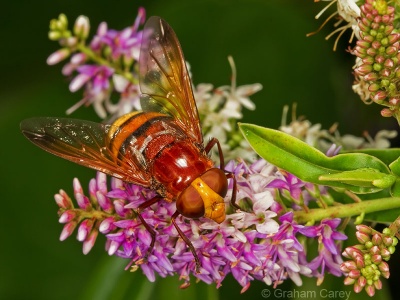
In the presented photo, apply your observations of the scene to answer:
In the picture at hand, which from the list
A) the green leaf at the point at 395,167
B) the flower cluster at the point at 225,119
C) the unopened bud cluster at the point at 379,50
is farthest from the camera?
the flower cluster at the point at 225,119

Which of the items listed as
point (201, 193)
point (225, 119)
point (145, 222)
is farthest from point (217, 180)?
point (225, 119)

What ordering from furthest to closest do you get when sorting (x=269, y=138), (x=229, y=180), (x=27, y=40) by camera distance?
(x=27, y=40), (x=229, y=180), (x=269, y=138)

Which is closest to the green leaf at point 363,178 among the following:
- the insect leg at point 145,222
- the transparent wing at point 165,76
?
the insect leg at point 145,222

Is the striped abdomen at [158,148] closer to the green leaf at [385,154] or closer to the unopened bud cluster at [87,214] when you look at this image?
the unopened bud cluster at [87,214]

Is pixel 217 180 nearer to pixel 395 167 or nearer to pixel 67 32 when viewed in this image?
pixel 395 167

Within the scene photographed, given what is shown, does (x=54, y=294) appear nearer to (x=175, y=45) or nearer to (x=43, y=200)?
(x=43, y=200)

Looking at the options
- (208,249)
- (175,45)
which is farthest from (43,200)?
(208,249)
